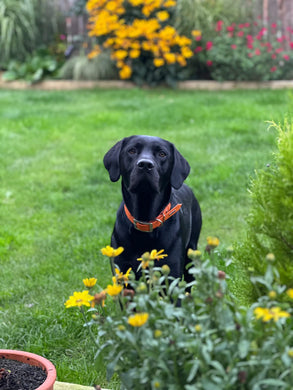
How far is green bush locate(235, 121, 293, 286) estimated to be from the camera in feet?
6.61

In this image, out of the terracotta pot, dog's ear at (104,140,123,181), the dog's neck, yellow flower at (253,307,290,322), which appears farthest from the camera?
dog's ear at (104,140,123,181)

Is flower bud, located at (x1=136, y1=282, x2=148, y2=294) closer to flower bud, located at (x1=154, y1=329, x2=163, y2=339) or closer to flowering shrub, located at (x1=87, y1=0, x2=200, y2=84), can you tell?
flower bud, located at (x1=154, y1=329, x2=163, y2=339)

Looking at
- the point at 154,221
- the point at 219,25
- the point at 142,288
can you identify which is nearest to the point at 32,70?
the point at 219,25

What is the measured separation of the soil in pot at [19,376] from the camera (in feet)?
8.02

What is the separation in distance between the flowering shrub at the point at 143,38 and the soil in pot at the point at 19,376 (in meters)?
8.26

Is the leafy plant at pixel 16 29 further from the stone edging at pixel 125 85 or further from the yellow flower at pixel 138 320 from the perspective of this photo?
the yellow flower at pixel 138 320

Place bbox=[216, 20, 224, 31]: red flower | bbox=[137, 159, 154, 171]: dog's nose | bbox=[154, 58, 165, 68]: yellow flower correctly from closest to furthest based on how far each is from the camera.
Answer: bbox=[137, 159, 154, 171]: dog's nose < bbox=[154, 58, 165, 68]: yellow flower < bbox=[216, 20, 224, 31]: red flower

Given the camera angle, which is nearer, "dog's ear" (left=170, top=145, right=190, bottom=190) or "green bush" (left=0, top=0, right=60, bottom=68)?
"dog's ear" (left=170, top=145, right=190, bottom=190)

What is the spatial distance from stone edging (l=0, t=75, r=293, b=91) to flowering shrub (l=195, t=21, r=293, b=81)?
13cm

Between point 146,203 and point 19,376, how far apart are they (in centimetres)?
124

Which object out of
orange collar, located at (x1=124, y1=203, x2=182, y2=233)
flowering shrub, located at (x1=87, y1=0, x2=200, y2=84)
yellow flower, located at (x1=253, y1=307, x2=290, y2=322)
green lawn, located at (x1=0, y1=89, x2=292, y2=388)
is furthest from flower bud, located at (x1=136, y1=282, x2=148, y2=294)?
flowering shrub, located at (x1=87, y1=0, x2=200, y2=84)

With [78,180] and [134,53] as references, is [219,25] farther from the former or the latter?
[78,180]

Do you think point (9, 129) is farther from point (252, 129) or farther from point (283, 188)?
point (283, 188)

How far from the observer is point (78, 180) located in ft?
21.4
